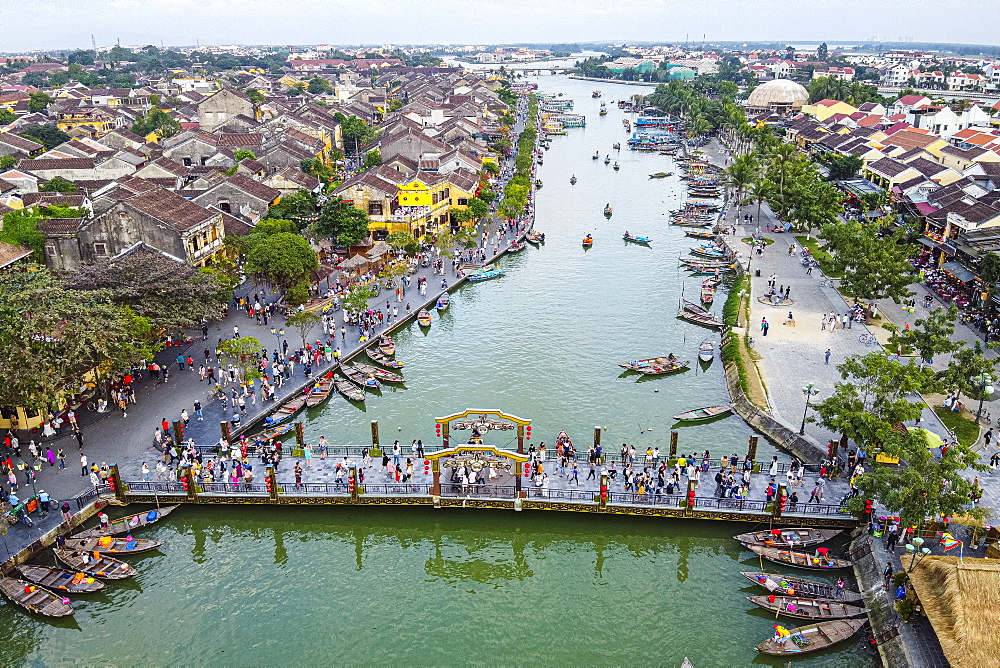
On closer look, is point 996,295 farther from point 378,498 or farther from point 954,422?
point 378,498

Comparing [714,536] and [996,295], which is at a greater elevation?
[996,295]

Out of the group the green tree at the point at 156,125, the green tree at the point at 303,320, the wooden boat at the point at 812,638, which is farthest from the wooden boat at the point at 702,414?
the green tree at the point at 156,125

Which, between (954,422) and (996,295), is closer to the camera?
(954,422)

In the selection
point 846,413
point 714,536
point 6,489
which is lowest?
point 714,536

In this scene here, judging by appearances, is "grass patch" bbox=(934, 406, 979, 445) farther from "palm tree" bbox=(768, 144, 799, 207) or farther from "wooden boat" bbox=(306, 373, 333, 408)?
"palm tree" bbox=(768, 144, 799, 207)

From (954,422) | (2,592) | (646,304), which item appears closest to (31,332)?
(2,592)

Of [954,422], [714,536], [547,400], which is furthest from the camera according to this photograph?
[547,400]

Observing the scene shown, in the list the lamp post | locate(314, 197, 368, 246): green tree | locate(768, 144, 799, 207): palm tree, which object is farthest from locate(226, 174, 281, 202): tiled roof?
locate(768, 144, 799, 207): palm tree
